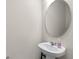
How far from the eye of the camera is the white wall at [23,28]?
2146mm

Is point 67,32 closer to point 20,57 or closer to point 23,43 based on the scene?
point 23,43

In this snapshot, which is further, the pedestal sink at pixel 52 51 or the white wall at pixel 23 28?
the white wall at pixel 23 28

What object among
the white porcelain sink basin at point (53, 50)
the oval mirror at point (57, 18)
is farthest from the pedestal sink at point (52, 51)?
the oval mirror at point (57, 18)

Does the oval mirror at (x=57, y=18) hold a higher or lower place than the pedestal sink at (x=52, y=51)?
higher

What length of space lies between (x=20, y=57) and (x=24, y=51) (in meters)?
0.16

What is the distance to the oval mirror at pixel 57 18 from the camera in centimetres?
221

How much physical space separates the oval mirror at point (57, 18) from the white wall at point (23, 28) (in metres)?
0.30

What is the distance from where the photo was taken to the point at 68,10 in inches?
85.6

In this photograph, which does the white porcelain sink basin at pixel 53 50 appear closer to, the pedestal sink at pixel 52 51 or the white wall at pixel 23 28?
the pedestal sink at pixel 52 51

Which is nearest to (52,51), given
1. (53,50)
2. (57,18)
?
(53,50)

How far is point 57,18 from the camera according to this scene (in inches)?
93.7

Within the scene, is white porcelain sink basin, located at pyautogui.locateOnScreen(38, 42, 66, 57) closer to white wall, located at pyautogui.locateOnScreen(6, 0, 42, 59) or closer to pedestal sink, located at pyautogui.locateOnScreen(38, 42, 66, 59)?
pedestal sink, located at pyautogui.locateOnScreen(38, 42, 66, 59)

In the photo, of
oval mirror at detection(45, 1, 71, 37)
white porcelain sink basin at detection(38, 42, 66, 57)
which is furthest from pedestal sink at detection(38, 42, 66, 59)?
oval mirror at detection(45, 1, 71, 37)
